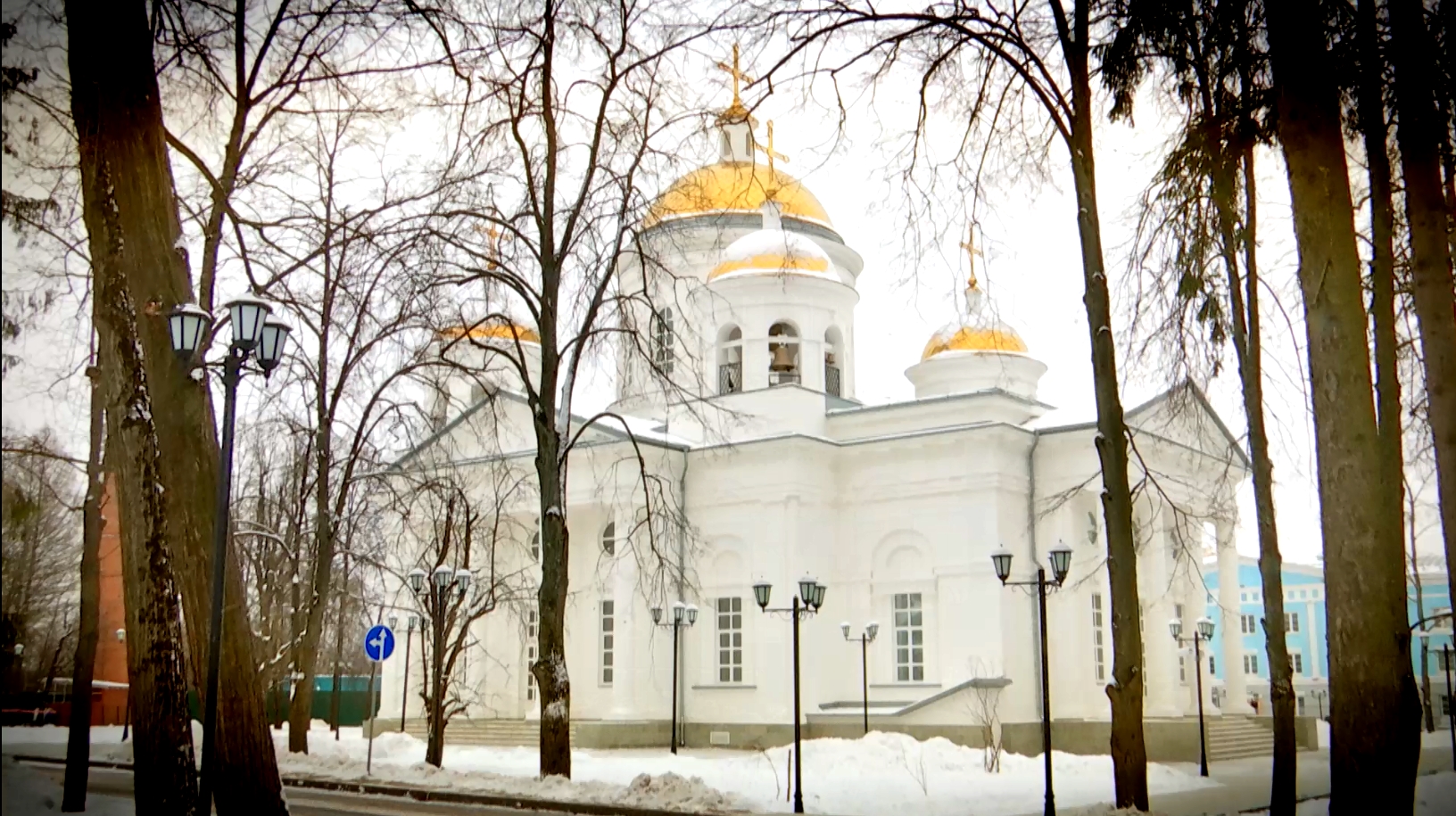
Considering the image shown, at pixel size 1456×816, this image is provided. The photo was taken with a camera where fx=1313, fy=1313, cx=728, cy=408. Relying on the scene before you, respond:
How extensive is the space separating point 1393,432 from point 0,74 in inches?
385

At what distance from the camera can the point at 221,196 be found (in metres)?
13.0

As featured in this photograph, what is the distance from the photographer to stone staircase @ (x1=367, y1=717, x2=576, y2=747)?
30000mm

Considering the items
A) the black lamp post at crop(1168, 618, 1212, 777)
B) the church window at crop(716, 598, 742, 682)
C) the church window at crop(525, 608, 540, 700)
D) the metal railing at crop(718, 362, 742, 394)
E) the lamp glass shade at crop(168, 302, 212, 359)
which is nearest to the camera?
the lamp glass shade at crop(168, 302, 212, 359)

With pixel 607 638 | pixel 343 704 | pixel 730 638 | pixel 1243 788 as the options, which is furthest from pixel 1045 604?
pixel 343 704

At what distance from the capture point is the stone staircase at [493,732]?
98.4 feet

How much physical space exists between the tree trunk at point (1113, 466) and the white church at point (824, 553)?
1417 cm

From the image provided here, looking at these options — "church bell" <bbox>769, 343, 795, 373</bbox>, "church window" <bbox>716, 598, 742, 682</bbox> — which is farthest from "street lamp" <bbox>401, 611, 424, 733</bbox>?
"church bell" <bbox>769, 343, 795, 373</bbox>

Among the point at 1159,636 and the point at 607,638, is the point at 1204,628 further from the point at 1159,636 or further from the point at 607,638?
the point at 607,638

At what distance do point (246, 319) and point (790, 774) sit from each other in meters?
11.6

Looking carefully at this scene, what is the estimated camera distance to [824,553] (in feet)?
96.8

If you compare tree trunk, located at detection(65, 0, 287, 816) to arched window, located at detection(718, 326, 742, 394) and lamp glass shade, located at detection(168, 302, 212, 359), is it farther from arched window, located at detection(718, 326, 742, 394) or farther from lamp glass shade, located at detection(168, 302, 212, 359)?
arched window, located at detection(718, 326, 742, 394)

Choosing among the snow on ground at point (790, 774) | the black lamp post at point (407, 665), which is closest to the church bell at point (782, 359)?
the snow on ground at point (790, 774)

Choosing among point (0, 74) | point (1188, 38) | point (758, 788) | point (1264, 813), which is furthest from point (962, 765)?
point (0, 74)

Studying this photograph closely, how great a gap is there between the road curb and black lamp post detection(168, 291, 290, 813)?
551 centimetres
